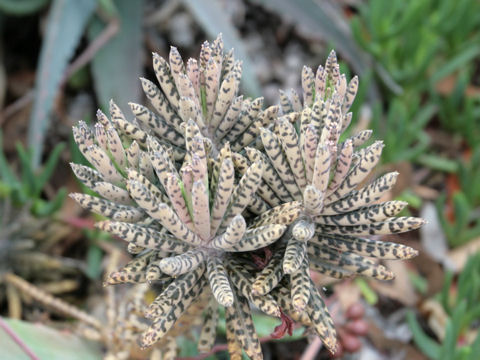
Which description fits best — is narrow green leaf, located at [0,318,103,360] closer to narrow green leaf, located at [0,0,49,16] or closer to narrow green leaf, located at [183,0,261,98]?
narrow green leaf, located at [183,0,261,98]

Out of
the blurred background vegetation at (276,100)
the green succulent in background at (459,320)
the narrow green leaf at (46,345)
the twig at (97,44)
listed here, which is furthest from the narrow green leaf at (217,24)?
the narrow green leaf at (46,345)

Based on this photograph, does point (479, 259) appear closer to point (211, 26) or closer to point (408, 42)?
point (408, 42)

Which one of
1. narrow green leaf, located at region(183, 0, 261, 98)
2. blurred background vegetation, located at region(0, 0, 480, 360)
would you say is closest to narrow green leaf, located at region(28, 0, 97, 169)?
blurred background vegetation, located at region(0, 0, 480, 360)

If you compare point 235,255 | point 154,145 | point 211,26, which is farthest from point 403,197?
→ point 154,145

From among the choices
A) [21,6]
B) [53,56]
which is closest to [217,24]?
[53,56]

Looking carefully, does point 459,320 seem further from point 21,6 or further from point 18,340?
point 21,6

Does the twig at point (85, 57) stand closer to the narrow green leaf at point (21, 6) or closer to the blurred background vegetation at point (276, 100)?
the blurred background vegetation at point (276, 100)

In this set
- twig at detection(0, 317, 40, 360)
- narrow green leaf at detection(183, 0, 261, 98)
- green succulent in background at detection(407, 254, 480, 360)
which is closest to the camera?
twig at detection(0, 317, 40, 360)
